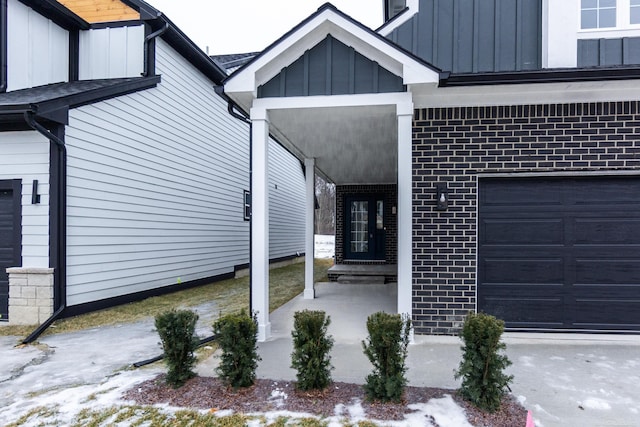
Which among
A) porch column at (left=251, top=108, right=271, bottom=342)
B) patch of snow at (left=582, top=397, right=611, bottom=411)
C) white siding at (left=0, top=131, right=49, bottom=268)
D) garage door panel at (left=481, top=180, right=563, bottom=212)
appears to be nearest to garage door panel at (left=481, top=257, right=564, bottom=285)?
garage door panel at (left=481, top=180, right=563, bottom=212)

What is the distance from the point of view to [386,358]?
10.1 feet

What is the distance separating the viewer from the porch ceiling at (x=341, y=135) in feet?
16.2

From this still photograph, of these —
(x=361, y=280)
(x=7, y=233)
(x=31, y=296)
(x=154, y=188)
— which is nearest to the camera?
(x=31, y=296)

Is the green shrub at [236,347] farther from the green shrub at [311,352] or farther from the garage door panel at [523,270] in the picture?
the garage door panel at [523,270]

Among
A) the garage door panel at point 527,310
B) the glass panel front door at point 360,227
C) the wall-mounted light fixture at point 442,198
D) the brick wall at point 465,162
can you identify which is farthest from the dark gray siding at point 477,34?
the glass panel front door at point 360,227

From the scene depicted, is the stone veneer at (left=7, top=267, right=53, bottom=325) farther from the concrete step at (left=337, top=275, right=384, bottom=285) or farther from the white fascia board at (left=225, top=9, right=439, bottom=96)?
the concrete step at (left=337, top=275, right=384, bottom=285)

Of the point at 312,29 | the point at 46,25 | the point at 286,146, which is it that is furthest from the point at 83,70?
the point at 312,29

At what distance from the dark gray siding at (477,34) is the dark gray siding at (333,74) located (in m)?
1.33

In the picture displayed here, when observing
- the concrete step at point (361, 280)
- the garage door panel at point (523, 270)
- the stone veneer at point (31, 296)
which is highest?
the garage door panel at point (523, 270)

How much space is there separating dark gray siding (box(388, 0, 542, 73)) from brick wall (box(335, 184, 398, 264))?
5.84 m

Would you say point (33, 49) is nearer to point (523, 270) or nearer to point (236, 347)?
point (236, 347)

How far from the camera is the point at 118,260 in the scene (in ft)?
23.2

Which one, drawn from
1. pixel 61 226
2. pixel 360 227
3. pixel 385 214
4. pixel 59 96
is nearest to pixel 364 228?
pixel 360 227

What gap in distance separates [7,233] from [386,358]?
19.7ft
